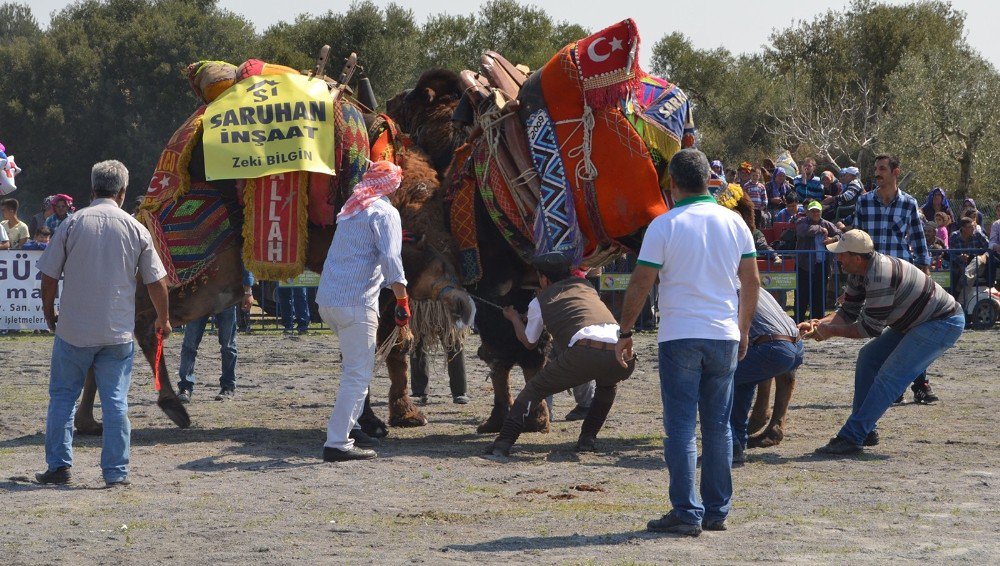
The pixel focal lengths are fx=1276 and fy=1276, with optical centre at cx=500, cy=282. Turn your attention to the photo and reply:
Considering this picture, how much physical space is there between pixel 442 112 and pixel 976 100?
30.8m

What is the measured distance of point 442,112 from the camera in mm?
9797

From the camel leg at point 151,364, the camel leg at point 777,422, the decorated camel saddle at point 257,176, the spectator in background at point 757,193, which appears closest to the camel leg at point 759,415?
the camel leg at point 777,422

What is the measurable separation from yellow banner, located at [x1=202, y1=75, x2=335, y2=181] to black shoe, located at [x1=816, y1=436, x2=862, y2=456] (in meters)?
3.76

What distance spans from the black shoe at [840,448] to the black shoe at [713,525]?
2.36 meters

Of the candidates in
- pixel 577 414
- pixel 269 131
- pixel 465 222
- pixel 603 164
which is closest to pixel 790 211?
pixel 577 414

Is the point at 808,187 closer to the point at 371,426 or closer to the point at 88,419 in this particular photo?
the point at 371,426

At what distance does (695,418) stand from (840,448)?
2525mm

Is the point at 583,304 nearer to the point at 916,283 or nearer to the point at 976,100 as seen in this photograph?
the point at 916,283

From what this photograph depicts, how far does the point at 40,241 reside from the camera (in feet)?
59.3

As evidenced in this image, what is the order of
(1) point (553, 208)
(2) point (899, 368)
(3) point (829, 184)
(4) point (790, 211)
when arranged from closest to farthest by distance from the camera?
(2) point (899, 368) → (1) point (553, 208) → (4) point (790, 211) → (3) point (829, 184)

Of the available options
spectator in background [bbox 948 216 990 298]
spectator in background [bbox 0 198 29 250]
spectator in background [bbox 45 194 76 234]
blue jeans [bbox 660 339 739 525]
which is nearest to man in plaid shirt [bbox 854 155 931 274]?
blue jeans [bbox 660 339 739 525]

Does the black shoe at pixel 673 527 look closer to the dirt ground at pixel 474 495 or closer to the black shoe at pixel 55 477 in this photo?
the dirt ground at pixel 474 495

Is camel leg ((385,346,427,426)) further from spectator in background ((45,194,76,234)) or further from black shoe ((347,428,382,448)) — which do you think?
spectator in background ((45,194,76,234))

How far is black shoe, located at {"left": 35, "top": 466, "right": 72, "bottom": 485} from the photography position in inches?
279
